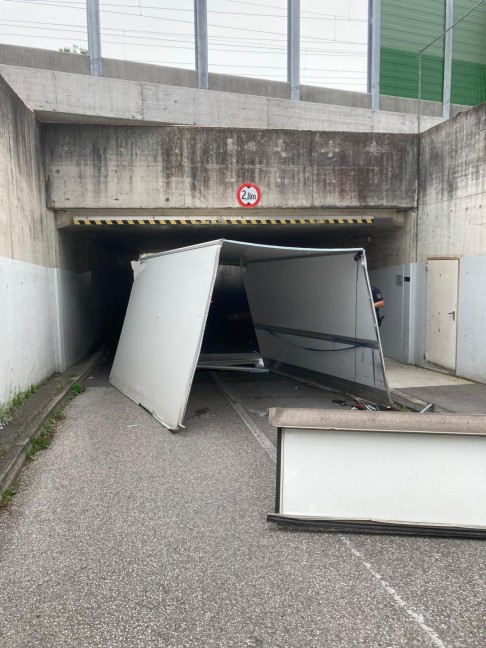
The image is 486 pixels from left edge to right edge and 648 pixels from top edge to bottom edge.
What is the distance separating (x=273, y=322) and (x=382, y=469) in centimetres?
719

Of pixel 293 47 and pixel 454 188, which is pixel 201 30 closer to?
pixel 293 47

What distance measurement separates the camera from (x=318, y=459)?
12.1 ft

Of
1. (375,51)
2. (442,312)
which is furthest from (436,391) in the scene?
(375,51)

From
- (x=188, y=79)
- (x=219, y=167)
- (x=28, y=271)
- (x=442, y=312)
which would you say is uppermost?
(x=188, y=79)

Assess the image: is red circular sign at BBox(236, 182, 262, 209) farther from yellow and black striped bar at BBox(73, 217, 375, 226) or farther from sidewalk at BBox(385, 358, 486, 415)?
sidewalk at BBox(385, 358, 486, 415)

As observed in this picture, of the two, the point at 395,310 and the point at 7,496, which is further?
the point at 395,310

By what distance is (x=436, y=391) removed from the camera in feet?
25.3

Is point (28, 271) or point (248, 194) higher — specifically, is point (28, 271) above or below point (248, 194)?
below

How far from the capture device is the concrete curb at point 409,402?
22.4 ft

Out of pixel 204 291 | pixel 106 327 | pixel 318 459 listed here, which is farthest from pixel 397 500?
pixel 106 327

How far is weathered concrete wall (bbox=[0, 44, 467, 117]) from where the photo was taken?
535 inches

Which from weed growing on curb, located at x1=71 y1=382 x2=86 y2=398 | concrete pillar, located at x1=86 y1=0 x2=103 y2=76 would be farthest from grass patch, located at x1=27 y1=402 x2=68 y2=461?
concrete pillar, located at x1=86 y1=0 x2=103 y2=76

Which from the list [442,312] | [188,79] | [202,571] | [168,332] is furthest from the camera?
[188,79]

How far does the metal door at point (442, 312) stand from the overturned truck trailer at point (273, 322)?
2183 mm
